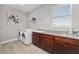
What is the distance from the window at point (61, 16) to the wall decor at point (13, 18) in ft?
2.04

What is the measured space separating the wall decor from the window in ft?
2.04

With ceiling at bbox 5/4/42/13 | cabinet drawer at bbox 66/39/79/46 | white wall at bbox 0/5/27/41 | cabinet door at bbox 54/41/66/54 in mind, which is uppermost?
ceiling at bbox 5/4/42/13

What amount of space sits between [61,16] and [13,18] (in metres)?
0.85

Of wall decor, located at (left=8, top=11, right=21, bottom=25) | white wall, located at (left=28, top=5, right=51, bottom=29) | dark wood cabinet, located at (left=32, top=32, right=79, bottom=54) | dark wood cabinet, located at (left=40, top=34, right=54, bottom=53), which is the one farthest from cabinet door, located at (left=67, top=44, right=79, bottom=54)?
wall decor, located at (left=8, top=11, right=21, bottom=25)

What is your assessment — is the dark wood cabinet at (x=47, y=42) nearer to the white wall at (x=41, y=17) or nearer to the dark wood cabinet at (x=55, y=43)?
the dark wood cabinet at (x=55, y=43)

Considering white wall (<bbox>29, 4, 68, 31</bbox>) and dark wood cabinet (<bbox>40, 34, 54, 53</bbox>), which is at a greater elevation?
white wall (<bbox>29, 4, 68, 31</bbox>)

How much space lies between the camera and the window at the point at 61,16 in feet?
5.57

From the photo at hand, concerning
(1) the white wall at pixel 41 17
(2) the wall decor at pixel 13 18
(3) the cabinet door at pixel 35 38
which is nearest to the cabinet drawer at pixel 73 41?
(1) the white wall at pixel 41 17

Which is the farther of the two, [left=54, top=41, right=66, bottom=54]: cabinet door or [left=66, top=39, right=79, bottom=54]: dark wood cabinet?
[left=54, top=41, right=66, bottom=54]: cabinet door

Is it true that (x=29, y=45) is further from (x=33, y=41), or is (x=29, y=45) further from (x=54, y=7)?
(x=54, y=7)

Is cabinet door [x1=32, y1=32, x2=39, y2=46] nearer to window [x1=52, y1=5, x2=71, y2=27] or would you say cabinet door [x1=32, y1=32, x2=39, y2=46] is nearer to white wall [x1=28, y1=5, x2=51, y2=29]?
white wall [x1=28, y1=5, x2=51, y2=29]

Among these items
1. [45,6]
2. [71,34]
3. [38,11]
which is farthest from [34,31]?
[71,34]

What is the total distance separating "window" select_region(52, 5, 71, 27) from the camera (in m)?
1.70
